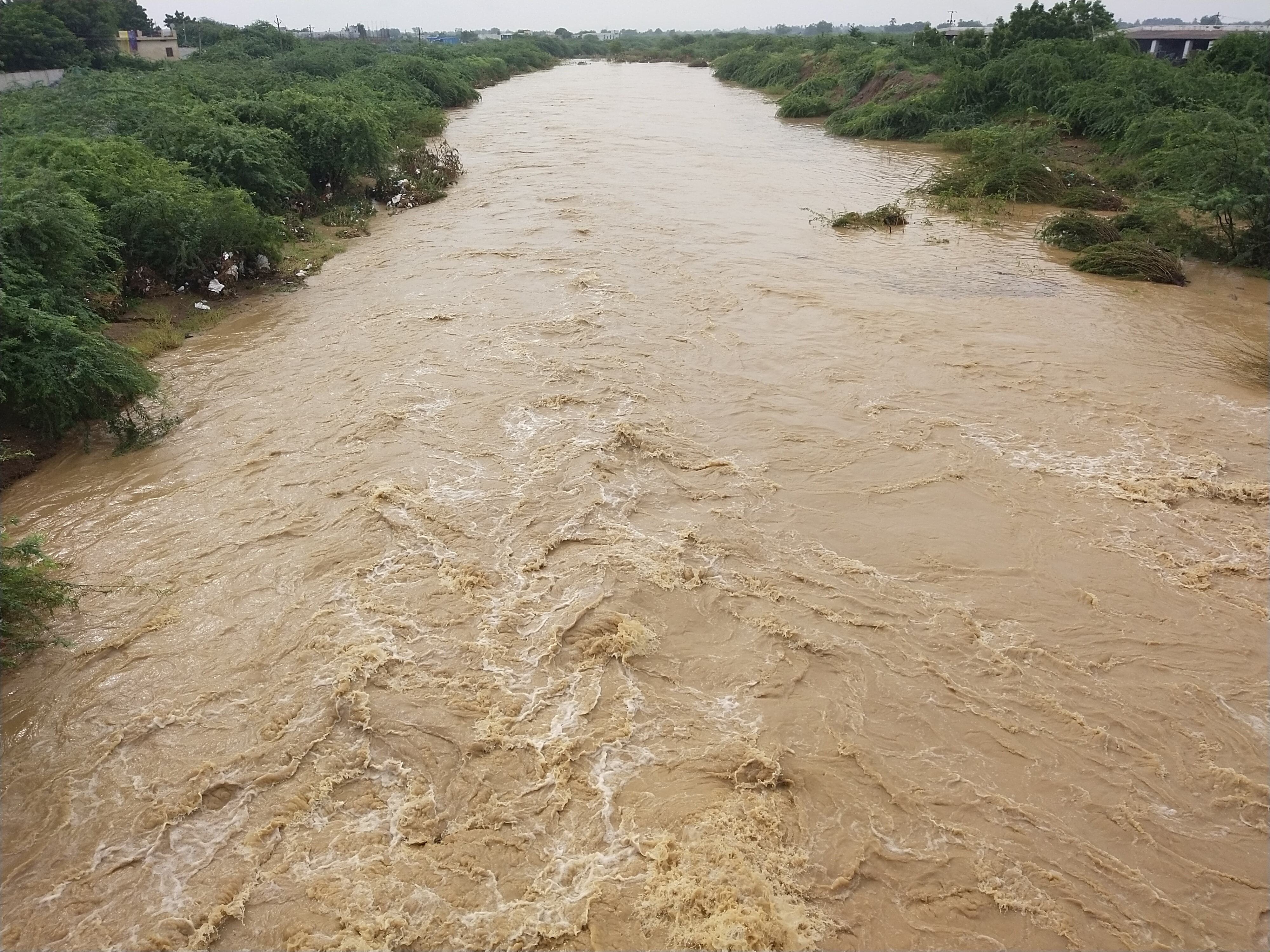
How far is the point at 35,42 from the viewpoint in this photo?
27250 millimetres

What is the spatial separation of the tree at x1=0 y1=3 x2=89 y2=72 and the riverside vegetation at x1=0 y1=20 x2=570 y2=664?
27 centimetres

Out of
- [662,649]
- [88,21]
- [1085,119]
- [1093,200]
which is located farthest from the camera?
[88,21]

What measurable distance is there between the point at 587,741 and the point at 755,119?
102 feet

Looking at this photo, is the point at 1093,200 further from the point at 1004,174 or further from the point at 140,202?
the point at 140,202

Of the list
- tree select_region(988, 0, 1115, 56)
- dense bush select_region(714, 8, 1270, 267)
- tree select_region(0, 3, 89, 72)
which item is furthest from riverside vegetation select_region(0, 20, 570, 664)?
tree select_region(988, 0, 1115, 56)

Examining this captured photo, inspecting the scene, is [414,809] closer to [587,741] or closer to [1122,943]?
[587,741]

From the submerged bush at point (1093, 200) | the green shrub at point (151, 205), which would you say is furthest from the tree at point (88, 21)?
the submerged bush at point (1093, 200)

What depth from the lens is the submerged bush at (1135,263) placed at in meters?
11.6

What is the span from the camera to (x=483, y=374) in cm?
897

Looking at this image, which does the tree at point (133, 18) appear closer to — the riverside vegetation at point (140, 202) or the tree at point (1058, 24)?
the riverside vegetation at point (140, 202)

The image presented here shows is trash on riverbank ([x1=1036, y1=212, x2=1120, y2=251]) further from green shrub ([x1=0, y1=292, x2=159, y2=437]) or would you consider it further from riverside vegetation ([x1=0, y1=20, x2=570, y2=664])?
green shrub ([x1=0, y1=292, x2=159, y2=437])

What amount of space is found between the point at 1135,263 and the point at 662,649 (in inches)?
426

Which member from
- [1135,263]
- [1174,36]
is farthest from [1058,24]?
[1135,263]

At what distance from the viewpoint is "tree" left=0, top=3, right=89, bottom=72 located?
87.6 ft
